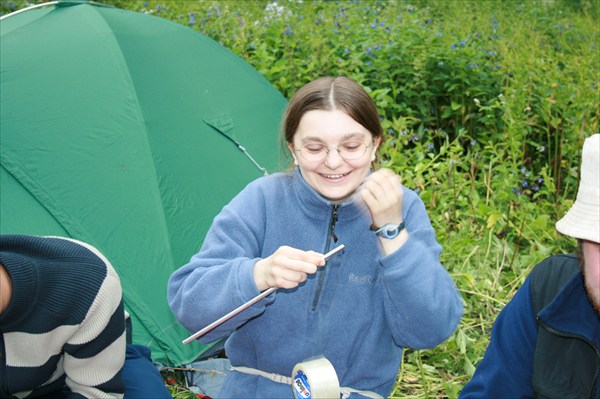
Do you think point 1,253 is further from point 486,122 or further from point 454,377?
point 486,122

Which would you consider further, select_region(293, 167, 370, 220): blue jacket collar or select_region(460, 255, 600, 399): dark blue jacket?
select_region(293, 167, 370, 220): blue jacket collar

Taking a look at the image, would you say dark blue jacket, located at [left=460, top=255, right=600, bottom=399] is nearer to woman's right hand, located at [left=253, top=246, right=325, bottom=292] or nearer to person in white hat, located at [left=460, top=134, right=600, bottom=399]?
person in white hat, located at [left=460, top=134, right=600, bottom=399]

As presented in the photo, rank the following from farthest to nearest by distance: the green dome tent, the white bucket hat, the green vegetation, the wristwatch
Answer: the green vegetation → the green dome tent → the wristwatch → the white bucket hat

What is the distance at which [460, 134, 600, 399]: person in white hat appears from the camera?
1.25 metres

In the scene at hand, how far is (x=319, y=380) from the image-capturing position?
98 centimetres

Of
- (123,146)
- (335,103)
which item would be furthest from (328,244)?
(123,146)

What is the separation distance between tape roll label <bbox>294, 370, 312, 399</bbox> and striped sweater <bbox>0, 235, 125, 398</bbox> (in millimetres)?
729

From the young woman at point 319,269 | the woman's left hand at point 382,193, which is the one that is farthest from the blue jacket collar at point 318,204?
the woman's left hand at point 382,193

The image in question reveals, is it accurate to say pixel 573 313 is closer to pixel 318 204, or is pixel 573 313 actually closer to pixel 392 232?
pixel 392 232

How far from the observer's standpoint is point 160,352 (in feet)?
8.11

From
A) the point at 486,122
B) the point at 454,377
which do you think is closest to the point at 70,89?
the point at 454,377

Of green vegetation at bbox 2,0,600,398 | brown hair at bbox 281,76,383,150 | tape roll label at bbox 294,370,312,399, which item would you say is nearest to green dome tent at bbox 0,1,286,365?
brown hair at bbox 281,76,383,150

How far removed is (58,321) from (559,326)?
108 cm

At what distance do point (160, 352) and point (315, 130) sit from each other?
1.21 metres
